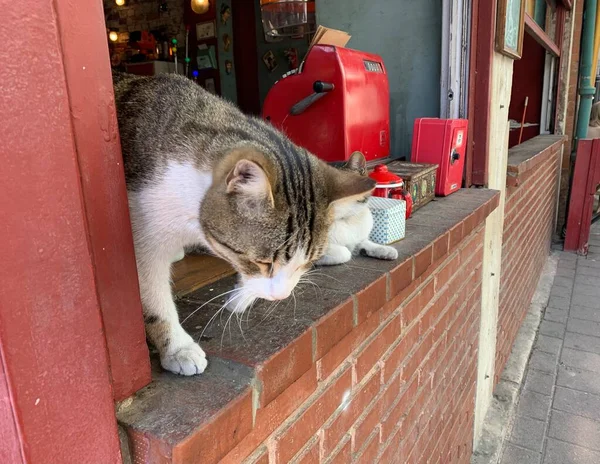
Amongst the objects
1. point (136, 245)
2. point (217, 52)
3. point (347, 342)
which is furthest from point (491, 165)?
point (217, 52)

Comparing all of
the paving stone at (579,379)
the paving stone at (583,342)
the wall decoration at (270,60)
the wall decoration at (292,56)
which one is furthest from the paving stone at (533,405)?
the wall decoration at (270,60)

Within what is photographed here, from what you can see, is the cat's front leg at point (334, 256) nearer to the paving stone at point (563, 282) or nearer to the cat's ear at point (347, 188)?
the cat's ear at point (347, 188)

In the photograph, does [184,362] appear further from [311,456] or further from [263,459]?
[311,456]

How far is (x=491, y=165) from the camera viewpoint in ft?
8.21

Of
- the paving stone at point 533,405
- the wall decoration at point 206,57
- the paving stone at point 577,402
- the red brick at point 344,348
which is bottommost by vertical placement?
the paving stone at point 533,405

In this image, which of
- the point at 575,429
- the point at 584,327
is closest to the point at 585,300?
the point at 584,327

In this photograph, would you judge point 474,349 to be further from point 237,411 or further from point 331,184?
point 237,411

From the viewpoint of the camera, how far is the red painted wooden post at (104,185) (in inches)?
24.8

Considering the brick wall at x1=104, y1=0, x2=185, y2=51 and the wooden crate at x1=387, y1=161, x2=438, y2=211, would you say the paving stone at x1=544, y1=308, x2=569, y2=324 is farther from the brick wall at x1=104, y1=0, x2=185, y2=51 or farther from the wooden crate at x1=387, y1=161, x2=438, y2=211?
the brick wall at x1=104, y1=0, x2=185, y2=51

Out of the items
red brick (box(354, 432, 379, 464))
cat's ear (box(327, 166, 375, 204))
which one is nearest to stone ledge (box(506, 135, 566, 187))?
red brick (box(354, 432, 379, 464))

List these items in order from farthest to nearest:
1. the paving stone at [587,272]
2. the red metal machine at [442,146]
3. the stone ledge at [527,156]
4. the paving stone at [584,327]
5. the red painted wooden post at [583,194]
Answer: the red painted wooden post at [583,194] < the paving stone at [587,272] < the paving stone at [584,327] < the stone ledge at [527,156] < the red metal machine at [442,146]

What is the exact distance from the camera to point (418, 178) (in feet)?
6.34

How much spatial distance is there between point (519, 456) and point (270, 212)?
7.54 ft

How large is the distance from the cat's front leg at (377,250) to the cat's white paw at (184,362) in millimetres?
732
